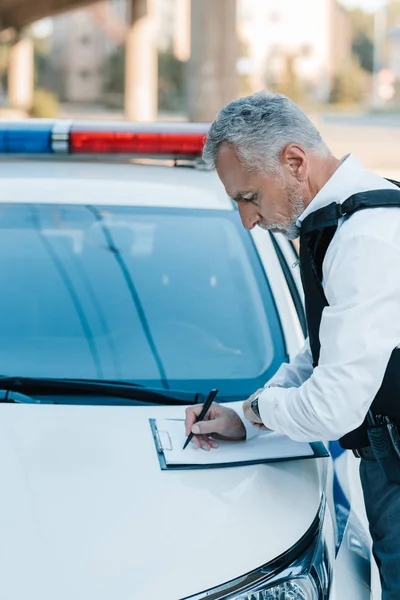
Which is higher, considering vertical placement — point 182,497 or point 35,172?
point 35,172

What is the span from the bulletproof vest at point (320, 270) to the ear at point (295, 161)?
0.08m

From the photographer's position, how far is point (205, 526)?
5.28 feet

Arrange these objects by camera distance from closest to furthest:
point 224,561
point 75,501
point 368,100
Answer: point 224,561
point 75,501
point 368,100

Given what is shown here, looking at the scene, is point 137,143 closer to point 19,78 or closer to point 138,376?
point 138,376

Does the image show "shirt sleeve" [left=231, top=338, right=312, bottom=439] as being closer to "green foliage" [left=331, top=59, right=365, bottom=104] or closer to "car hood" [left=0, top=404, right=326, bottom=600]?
"car hood" [left=0, top=404, right=326, bottom=600]

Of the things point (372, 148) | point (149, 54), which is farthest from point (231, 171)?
point (149, 54)

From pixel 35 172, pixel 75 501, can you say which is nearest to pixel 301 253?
pixel 75 501

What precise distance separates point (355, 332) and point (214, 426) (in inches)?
19.2

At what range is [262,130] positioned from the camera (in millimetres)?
1629

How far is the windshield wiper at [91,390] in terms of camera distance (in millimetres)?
2107

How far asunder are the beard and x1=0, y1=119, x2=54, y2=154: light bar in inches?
46.1

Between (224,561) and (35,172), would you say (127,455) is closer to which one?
(224,561)

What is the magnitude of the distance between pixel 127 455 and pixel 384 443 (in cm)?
52

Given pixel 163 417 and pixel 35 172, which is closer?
pixel 163 417
